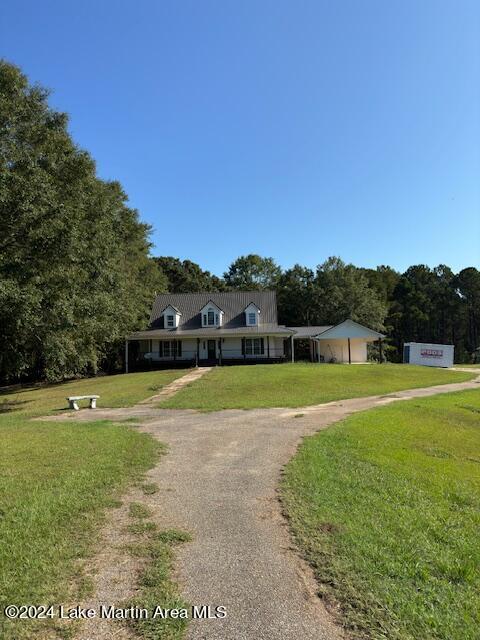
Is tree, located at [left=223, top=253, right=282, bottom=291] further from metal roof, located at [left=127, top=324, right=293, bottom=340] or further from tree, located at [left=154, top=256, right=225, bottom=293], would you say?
metal roof, located at [left=127, top=324, right=293, bottom=340]

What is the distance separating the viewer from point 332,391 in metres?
23.7

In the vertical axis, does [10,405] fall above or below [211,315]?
below

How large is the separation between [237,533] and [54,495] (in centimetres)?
276

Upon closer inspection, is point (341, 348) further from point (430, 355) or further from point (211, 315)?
point (211, 315)

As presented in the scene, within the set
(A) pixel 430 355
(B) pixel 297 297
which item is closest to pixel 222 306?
(A) pixel 430 355

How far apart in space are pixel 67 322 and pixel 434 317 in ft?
244

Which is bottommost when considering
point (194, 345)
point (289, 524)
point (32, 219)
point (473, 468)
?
point (473, 468)

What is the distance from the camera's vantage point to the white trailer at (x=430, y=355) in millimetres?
44250

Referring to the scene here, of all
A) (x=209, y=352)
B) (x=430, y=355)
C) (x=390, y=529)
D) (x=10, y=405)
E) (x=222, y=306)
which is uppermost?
(x=222, y=306)

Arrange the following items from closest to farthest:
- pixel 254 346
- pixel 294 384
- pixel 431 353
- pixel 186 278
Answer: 1. pixel 294 384
2. pixel 254 346
3. pixel 431 353
4. pixel 186 278

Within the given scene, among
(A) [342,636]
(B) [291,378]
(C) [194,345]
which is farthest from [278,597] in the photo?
(C) [194,345]

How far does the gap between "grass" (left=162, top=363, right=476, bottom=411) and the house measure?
22.6 ft

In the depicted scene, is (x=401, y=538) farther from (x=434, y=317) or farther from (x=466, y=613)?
(x=434, y=317)

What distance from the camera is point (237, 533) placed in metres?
5.33
